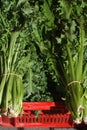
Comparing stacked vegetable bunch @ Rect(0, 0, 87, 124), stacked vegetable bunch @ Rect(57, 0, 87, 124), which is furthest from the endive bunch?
stacked vegetable bunch @ Rect(57, 0, 87, 124)

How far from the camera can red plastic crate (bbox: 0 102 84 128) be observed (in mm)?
1550

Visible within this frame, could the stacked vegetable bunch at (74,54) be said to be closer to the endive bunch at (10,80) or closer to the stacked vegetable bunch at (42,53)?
the stacked vegetable bunch at (42,53)

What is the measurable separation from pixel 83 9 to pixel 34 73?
0.40 metres

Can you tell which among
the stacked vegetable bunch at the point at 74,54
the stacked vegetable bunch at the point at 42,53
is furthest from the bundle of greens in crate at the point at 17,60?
the stacked vegetable bunch at the point at 74,54

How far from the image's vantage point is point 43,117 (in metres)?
1.64

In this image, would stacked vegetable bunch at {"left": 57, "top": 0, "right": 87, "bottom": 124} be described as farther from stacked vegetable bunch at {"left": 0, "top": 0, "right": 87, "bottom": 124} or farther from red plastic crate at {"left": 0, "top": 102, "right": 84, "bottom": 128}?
red plastic crate at {"left": 0, "top": 102, "right": 84, "bottom": 128}

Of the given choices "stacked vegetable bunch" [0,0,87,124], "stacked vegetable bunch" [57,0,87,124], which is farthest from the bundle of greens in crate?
"stacked vegetable bunch" [57,0,87,124]

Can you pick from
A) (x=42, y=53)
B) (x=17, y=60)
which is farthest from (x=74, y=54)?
(x=17, y=60)

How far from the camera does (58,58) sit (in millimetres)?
1573

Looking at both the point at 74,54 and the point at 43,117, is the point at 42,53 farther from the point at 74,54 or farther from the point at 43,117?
the point at 43,117

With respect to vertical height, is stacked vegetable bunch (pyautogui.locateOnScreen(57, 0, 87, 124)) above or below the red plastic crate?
above

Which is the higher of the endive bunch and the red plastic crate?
the endive bunch

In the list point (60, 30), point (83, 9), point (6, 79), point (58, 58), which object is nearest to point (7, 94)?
point (6, 79)

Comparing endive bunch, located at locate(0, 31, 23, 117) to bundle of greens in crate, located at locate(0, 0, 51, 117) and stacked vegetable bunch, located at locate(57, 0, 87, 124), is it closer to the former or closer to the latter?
bundle of greens in crate, located at locate(0, 0, 51, 117)
